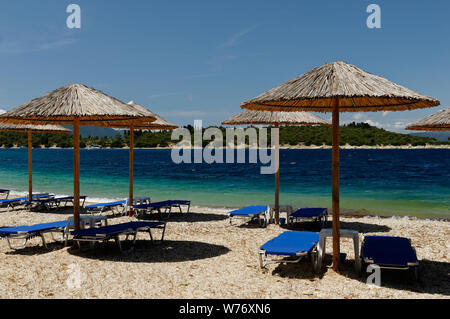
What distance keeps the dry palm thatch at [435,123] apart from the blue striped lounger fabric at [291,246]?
2.29 meters

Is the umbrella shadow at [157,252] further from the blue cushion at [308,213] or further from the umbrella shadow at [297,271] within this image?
the blue cushion at [308,213]

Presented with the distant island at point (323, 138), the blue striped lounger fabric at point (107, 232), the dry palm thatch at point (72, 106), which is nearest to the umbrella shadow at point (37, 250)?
→ the blue striped lounger fabric at point (107, 232)

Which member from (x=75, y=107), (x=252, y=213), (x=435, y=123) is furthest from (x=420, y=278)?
(x=75, y=107)

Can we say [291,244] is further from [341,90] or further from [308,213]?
[308,213]

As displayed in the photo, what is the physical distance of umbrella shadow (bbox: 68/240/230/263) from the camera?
534 centimetres

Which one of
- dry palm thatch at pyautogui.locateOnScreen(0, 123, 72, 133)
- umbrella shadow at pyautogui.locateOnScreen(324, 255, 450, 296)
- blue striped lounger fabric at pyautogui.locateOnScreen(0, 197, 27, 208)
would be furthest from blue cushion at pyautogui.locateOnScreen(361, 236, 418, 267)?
blue striped lounger fabric at pyautogui.locateOnScreen(0, 197, 27, 208)

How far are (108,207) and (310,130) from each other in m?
74.4

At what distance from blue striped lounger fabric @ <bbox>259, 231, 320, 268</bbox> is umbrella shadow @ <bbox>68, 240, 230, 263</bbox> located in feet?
3.26

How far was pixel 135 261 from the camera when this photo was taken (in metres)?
5.19

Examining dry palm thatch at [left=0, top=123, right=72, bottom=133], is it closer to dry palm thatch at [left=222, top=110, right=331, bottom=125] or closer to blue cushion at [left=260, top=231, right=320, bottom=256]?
dry palm thatch at [left=222, top=110, right=331, bottom=125]

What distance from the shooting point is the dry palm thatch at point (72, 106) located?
18.0ft

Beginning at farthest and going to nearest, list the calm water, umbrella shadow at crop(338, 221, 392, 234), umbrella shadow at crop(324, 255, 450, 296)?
the calm water → umbrella shadow at crop(338, 221, 392, 234) → umbrella shadow at crop(324, 255, 450, 296)

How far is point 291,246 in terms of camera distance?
15.7 ft
